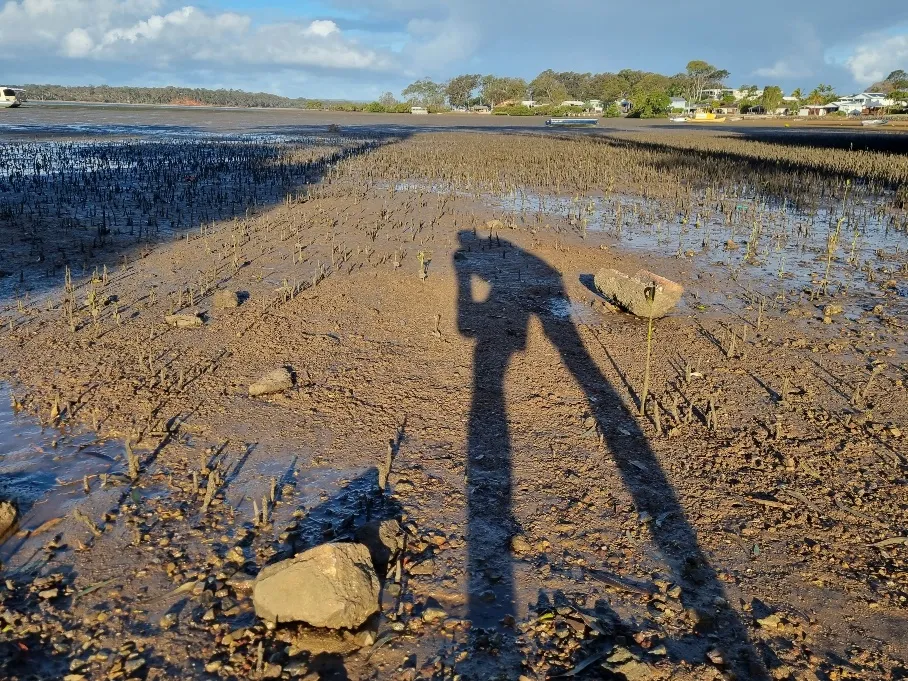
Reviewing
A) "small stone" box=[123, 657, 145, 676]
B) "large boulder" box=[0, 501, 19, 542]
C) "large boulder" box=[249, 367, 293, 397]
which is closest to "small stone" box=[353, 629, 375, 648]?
"small stone" box=[123, 657, 145, 676]

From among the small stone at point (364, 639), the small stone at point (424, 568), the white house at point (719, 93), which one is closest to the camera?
the small stone at point (364, 639)

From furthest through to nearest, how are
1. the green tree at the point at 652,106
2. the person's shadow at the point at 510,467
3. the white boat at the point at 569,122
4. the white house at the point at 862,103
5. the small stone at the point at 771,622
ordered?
the white house at the point at 862,103, the green tree at the point at 652,106, the white boat at the point at 569,122, the person's shadow at the point at 510,467, the small stone at the point at 771,622

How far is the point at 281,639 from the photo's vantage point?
12.6ft

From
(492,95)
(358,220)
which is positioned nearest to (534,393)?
(358,220)

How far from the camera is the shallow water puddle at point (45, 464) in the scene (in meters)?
4.95

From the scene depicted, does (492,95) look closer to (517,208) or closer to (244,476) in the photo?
(517,208)

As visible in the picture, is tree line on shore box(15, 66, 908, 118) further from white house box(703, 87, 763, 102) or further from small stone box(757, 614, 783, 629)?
small stone box(757, 614, 783, 629)

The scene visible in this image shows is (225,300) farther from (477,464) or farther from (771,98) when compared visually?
(771,98)

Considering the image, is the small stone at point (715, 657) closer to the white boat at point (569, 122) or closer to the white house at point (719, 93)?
the white boat at point (569, 122)

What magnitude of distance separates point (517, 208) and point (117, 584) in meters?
15.3

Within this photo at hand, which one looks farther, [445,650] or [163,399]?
[163,399]

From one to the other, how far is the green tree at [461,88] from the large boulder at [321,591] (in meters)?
146

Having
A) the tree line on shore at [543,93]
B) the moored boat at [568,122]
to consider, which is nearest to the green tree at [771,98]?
the tree line on shore at [543,93]

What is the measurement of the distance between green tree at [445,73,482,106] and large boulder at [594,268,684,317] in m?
140
